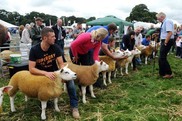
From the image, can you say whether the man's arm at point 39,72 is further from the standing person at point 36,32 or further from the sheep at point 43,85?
the standing person at point 36,32

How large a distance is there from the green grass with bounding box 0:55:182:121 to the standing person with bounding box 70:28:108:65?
1.02 m

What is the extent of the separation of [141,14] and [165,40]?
6761 cm

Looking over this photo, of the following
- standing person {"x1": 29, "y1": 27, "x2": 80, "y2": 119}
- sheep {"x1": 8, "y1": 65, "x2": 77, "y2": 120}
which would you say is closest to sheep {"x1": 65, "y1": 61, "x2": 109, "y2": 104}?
standing person {"x1": 29, "y1": 27, "x2": 80, "y2": 119}

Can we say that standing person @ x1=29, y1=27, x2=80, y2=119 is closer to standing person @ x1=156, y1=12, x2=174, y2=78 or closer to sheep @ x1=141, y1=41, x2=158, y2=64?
standing person @ x1=156, y1=12, x2=174, y2=78

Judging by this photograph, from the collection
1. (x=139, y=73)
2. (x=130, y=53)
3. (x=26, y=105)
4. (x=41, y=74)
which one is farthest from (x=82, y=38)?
(x=139, y=73)

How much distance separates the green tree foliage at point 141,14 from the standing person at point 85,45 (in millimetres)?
66772

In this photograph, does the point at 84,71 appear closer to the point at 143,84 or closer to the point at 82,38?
the point at 82,38

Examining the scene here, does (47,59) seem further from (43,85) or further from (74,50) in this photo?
(74,50)

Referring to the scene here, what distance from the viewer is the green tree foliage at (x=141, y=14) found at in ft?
234

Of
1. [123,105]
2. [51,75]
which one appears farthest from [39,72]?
[123,105]

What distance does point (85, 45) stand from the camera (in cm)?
599

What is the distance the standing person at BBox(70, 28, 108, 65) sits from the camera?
5.62 metres

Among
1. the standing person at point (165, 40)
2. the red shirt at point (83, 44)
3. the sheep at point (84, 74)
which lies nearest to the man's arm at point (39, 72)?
the sheep at point (84, 74)

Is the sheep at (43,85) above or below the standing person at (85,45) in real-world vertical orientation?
below
